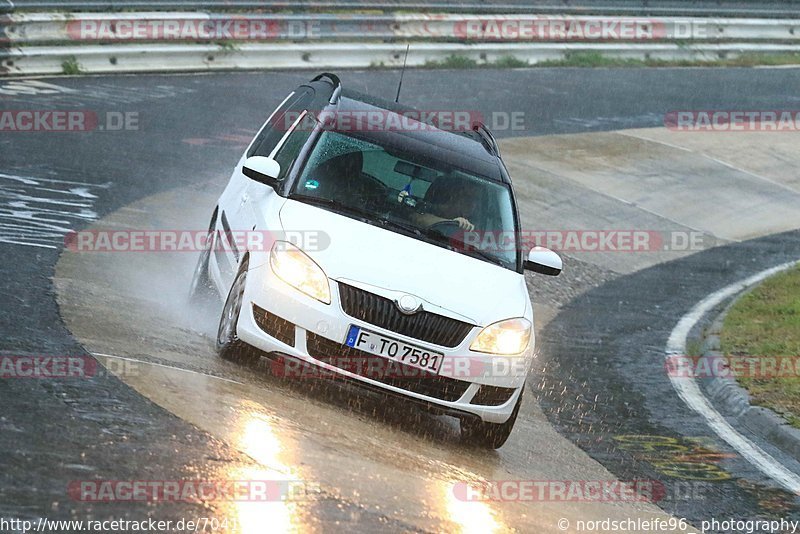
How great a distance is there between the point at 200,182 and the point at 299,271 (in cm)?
754

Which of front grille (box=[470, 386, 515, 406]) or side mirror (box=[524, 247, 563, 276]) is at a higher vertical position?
side mirror (box=[524, 247, 563, 276])

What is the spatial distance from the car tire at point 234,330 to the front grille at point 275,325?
201mm

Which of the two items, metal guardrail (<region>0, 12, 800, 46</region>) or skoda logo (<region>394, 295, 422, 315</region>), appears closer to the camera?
skoda logo (<region>394, 295, 422, 315</region>)

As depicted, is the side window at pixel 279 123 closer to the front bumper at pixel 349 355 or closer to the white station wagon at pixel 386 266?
the white station wagon at pixel 386 266

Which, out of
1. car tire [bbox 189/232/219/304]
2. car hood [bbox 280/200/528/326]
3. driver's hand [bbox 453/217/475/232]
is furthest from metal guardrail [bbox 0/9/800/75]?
car hood [bbox 280/200/528/326]

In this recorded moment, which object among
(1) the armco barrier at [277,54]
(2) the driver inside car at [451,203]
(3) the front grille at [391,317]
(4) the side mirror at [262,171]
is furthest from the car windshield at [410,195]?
(1) the armco barrier at [277,54]

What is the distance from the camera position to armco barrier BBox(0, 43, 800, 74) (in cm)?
1923

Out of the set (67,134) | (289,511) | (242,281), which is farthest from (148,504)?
(67,134)

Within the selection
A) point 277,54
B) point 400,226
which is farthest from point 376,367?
point 277,54

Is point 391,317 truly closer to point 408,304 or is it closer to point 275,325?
point 408,304

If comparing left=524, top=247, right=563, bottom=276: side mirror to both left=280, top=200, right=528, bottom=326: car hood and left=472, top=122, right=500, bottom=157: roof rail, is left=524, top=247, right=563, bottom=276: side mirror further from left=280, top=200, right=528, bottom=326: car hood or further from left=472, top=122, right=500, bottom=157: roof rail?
left=472, top=122, right=500, bottom=157: roof rail

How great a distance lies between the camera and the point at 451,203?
8852 mm

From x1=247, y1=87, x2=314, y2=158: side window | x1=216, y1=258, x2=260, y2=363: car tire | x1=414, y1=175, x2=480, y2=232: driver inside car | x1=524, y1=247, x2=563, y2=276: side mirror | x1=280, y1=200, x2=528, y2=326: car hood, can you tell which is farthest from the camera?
x1=247, y1=87, x2=314, y2=158: side window

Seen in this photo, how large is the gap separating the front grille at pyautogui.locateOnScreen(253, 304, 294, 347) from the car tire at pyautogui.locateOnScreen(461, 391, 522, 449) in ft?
3.95
